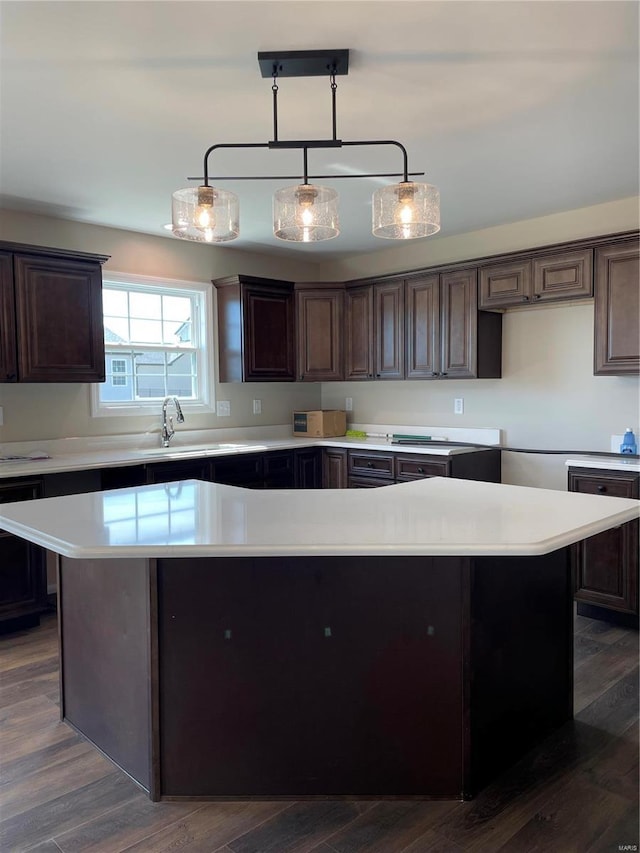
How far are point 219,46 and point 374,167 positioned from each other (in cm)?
130

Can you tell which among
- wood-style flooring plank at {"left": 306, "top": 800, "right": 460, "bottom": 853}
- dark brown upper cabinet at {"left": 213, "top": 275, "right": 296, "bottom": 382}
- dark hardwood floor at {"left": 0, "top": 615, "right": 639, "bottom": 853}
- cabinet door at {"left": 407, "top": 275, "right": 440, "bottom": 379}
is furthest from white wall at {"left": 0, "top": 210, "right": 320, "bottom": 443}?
wood-style flooring plank at {"left": 306, "top": 800, "right": 460, "bottom": 853}

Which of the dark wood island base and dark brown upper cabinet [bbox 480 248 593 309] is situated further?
dark brown upper cabinet [bbox 480 248 593 309]

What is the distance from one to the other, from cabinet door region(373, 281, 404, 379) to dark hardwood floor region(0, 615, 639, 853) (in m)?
2.97

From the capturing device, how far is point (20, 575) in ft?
11.5

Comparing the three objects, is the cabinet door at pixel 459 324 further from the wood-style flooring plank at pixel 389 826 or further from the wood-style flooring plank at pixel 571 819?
the wood-style flooring plank at pixel 389 826

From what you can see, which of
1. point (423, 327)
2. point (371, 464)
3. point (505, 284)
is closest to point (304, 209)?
point (505, 284)

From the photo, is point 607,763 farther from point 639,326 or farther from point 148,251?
point 148,251

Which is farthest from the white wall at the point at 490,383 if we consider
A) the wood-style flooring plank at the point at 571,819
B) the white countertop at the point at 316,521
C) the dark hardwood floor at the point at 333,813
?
the wood-style flooring plank at the point at 571,819

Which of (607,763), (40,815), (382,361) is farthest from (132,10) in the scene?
(382,361)

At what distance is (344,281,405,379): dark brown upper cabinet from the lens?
4.86 m

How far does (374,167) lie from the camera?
10.8 ft

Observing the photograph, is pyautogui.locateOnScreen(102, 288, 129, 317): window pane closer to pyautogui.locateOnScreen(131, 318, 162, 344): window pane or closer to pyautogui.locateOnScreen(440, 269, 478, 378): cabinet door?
pyautogui.locateOnScreen(131, 318, 162, 344): window pane

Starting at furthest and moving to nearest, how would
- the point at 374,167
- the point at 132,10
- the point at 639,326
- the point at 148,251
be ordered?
the point at 148,251
the point at 639,326
the point at 374,167
the point at 132,10

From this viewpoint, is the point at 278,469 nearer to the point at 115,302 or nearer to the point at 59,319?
the point at 115,302
